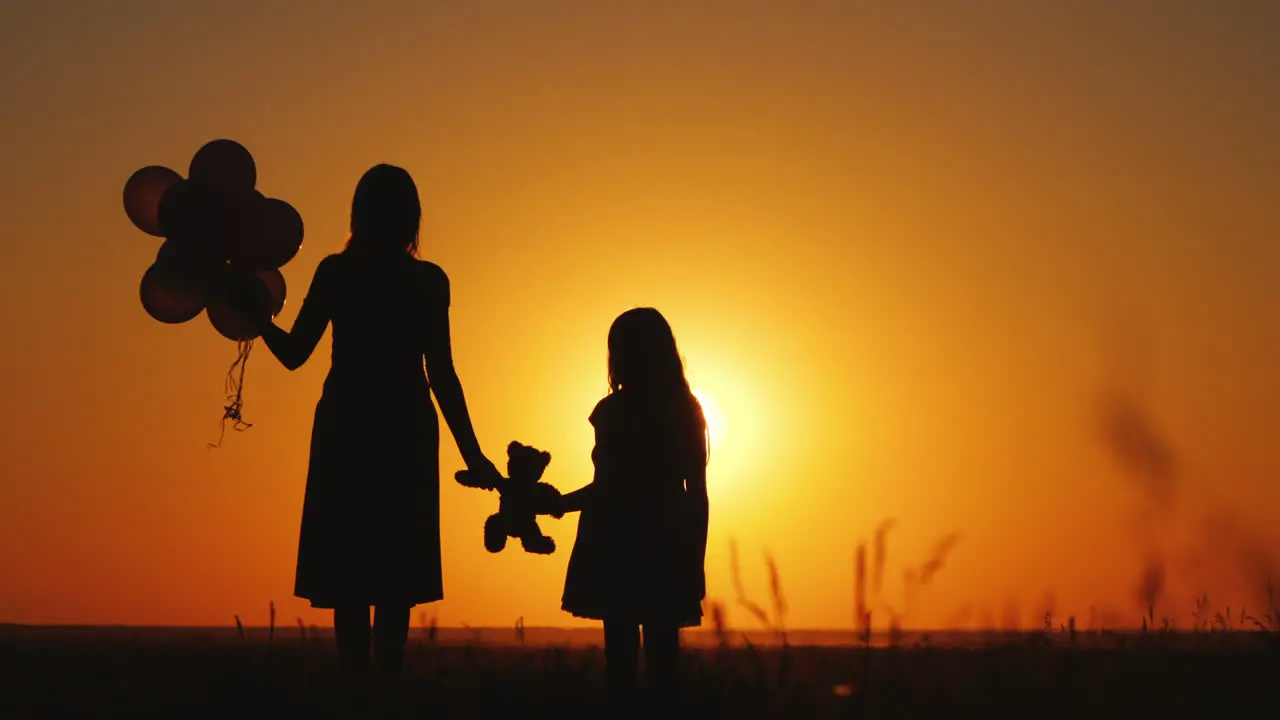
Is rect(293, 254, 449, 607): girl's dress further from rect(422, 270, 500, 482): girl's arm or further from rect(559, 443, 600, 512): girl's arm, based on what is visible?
rect(559, 443, 600, 512): girl's arm

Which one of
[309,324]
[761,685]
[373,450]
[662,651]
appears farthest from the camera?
[662,651]

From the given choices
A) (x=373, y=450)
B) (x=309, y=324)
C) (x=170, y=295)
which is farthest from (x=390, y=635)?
(x=170, y=295)

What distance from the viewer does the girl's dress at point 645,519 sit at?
7.43m

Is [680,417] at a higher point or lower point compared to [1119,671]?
higher

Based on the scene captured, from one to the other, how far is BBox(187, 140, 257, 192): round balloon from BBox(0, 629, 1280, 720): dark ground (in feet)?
7.36

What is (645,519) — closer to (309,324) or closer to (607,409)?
(607,409)

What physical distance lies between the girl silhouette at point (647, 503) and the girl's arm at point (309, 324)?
4.47ft

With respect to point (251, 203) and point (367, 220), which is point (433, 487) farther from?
point (251, 203)

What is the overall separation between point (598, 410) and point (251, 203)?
1.93 m

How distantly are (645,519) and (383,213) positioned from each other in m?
1.88

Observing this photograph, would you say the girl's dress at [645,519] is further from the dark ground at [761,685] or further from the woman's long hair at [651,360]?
the dark ground at [761,685]

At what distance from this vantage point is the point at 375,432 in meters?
6.74

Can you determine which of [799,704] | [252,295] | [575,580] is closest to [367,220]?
[252,295]

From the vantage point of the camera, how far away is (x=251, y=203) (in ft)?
25.4
